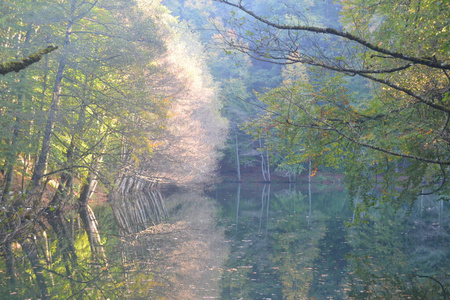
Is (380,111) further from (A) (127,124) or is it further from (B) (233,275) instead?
(A) (127,124)

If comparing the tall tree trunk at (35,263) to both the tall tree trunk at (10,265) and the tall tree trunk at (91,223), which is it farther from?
the tall tree trunk at (91,223)

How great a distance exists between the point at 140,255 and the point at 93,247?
1.65m

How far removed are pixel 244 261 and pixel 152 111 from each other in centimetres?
732

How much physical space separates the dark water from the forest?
0.41 ft

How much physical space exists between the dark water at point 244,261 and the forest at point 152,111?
0.41 ft

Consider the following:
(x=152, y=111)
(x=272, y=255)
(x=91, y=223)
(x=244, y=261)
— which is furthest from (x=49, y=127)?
(x=272, y=255)

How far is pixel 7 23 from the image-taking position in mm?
12727

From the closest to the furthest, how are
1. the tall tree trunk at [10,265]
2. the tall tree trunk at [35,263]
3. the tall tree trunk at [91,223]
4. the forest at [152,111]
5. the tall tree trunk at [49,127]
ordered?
the forest at [152,111]
the tall tree trunk at [35,263]
the tall tree trunk at [10,265]
the tall tree trunk at [91,223]
the tall tree trunk at [49,127]

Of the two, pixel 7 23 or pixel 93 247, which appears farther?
pixel 7 23

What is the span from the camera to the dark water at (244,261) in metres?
7.12

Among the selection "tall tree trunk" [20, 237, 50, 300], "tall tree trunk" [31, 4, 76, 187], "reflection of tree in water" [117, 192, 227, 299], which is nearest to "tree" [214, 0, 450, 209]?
"reflection of tree in water" [117, 192, 227, 299]

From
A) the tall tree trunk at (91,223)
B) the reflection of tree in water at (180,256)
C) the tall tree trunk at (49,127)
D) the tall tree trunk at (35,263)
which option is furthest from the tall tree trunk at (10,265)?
the tall tree trunk at (49,127)

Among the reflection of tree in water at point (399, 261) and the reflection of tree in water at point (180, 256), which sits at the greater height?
the reflection of tree in water at point (399, 261)

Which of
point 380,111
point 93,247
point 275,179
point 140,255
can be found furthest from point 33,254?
point 275,179
